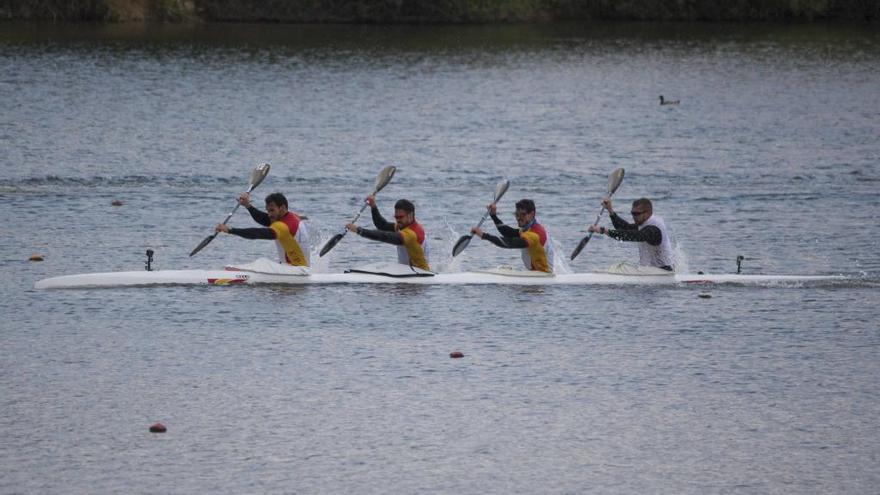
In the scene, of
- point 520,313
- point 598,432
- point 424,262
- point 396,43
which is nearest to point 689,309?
point 520,313

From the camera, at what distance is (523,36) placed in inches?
3191

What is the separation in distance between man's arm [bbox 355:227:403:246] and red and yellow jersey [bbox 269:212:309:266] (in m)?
1.04

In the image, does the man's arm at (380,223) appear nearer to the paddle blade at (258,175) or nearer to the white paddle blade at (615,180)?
the paddle blade at (258,175)

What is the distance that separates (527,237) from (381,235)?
2.27 metres

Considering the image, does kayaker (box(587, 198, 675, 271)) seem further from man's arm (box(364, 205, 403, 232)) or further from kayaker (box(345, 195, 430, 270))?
man's arm (box(364, 205, 403, 232))

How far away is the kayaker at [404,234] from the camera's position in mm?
24062

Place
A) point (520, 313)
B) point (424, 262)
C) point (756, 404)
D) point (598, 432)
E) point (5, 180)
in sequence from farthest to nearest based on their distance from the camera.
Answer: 1. point (5, 180)
2. point (424, 262)
3. point (520, 313)
4. point (756, 404)
5. point (598, 432)

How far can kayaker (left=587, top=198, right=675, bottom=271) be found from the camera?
24422 mm

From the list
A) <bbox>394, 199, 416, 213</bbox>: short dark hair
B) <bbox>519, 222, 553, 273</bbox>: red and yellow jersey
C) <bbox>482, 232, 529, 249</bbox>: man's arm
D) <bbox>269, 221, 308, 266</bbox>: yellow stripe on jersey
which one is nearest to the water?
<bbox>519, 222, 553, 273</bbox>: red and yellow jersey

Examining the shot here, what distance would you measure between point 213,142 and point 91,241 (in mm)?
15742

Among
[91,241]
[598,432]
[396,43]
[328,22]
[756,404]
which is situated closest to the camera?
[598,432]

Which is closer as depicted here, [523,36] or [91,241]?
[91,241]

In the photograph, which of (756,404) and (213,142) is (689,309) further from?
(213,142)

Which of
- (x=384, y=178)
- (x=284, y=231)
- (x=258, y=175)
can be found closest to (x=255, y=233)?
(x=284, y=231)
